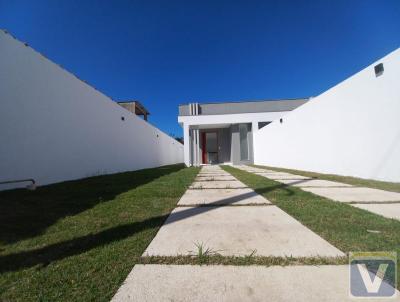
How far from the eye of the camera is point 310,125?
7.30 m

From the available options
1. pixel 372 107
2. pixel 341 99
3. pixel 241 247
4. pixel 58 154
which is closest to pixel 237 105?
pixel 341 99

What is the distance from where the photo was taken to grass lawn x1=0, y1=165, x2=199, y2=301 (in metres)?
1.05

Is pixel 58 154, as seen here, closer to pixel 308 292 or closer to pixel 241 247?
pixel 241 247

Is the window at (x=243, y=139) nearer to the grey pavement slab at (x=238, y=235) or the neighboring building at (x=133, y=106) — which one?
the neighboring building at (x=133, y=106)

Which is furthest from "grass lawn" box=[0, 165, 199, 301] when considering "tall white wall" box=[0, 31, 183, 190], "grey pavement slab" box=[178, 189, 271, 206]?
"tall white wall" box=[0, 31, 183, 190]

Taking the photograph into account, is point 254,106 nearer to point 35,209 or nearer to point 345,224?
point 345,224

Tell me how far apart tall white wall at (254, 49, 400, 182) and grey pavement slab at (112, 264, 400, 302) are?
439cm

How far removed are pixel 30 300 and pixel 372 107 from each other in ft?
20.4

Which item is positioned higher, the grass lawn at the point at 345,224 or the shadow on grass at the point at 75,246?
the grass lawn at the point at 345,224

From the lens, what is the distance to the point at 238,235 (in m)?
1.74

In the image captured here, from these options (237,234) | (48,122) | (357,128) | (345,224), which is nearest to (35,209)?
(237,234)

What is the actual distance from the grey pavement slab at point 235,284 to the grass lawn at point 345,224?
44cm

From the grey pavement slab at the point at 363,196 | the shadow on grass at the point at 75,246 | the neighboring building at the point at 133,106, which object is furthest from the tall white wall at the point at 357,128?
the neighboring building at the point at 133,106

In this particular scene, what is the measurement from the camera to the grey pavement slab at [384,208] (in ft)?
7.20
